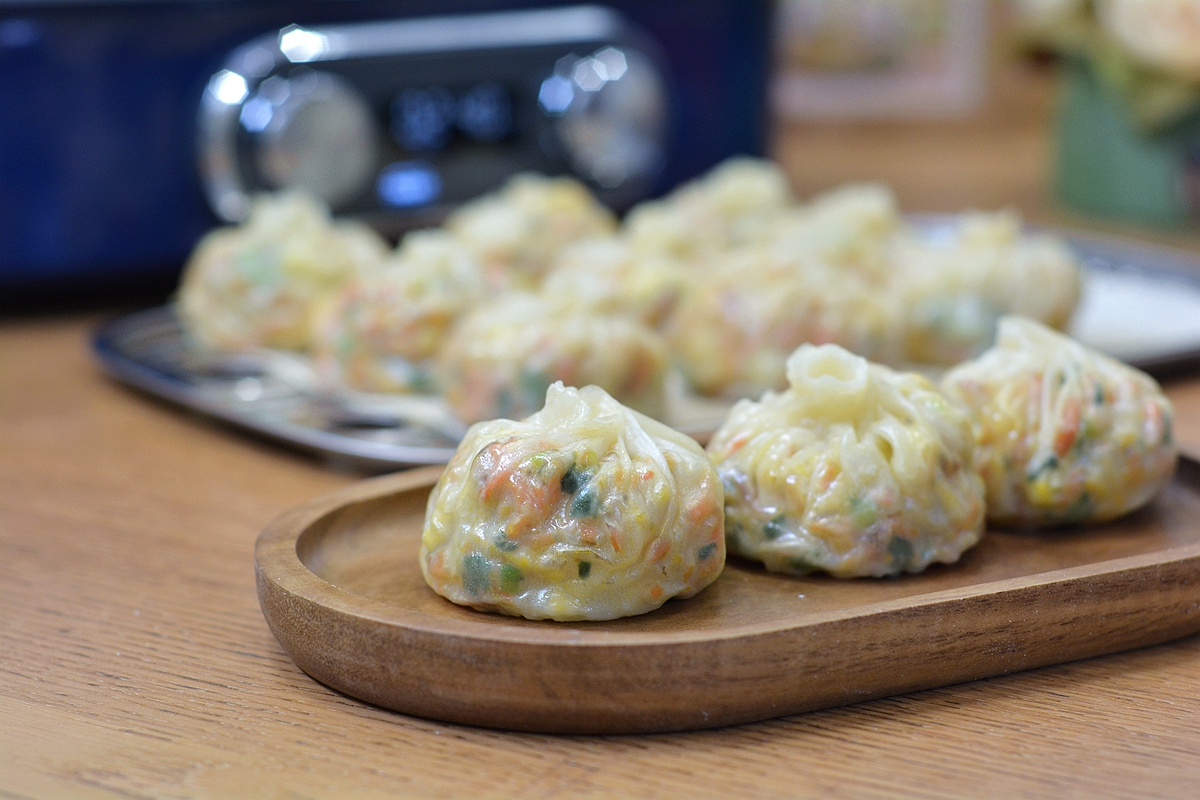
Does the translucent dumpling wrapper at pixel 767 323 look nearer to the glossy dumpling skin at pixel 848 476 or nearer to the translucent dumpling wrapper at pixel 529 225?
the translucent dumpling wrapper at pixel 529 225

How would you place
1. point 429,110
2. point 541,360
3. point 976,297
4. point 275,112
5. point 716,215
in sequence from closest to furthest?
1. point 541,360
2. point 976,297
3. point 275,112
4. point 429,110
5. point 716,215

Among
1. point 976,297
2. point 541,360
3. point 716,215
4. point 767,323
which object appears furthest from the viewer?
point 716,215

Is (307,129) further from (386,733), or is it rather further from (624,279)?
(386,733)

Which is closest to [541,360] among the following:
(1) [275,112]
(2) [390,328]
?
(2) [390,328]

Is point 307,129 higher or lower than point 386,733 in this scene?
higher

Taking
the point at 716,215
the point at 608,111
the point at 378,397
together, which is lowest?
the point at 378,397

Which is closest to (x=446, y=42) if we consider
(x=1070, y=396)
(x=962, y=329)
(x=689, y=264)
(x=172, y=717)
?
(x=689, y=264)

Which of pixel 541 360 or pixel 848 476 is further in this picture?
pixel 541 360

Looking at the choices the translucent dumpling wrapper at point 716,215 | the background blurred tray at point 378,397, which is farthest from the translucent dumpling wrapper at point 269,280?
the translucent dumpling wrapper at point 716,215
